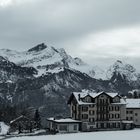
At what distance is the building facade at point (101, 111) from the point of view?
379 feet

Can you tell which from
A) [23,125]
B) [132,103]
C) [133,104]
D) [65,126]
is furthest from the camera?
[132,103]

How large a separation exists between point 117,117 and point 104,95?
666cm

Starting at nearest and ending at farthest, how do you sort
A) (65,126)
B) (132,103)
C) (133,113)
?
(65,126), (133,113), (132,103)

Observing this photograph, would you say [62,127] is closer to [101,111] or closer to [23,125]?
[23,125]

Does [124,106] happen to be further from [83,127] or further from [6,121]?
[6,121]

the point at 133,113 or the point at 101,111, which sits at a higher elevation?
the point at 101,111

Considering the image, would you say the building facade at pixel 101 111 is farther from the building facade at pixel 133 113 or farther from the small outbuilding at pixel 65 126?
the small outbuilding at pixel 65 126

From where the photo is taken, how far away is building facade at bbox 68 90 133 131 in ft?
379

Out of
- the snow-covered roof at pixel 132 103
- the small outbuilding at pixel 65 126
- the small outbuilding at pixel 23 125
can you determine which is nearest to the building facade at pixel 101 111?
the small outbuilding at pixel 65 126

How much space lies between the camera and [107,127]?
379 ft

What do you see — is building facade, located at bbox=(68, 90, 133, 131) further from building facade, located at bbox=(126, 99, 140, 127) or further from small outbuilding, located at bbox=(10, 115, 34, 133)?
small outbuilding, located at bbox=(10, 115, 34, 133)

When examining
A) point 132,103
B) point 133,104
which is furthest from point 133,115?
point 132,103

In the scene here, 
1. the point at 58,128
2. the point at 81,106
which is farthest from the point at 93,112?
the point at 58,128

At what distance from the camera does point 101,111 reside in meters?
117
